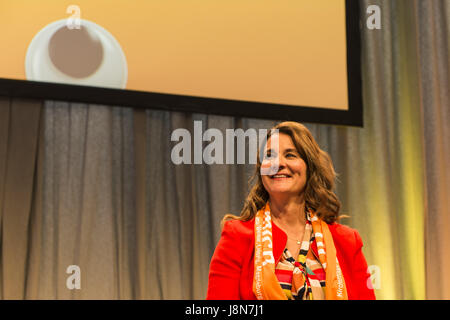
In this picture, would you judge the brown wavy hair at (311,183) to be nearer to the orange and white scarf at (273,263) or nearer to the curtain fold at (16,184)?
the orange and white scarf at (273,263)

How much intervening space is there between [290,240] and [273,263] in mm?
145

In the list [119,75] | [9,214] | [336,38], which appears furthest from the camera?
[336,38]

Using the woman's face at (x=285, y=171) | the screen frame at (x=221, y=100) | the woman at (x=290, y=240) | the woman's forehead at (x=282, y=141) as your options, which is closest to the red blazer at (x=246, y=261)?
the woman at (x=290, y=240)

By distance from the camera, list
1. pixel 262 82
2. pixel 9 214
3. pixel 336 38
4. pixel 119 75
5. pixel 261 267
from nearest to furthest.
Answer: pixel 261 267 → pixel 9 214 → pixel 119 75 → pixel 262 82 → pixel 336 38

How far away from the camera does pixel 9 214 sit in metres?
2.62

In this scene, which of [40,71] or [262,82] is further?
[262,82]

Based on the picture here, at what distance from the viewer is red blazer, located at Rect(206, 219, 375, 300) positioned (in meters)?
1.45

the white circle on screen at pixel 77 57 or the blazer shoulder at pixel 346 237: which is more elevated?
the white circle on screen at pixel 77 57

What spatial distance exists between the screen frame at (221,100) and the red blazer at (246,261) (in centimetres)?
142

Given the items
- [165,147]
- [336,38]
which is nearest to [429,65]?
[336,38]

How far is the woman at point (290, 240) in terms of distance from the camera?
1442mm

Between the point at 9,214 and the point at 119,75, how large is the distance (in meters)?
0.89

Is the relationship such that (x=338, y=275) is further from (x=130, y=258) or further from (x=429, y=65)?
(x=429, y=65)

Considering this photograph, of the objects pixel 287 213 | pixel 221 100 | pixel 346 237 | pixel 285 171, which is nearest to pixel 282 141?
pixel 285 171
